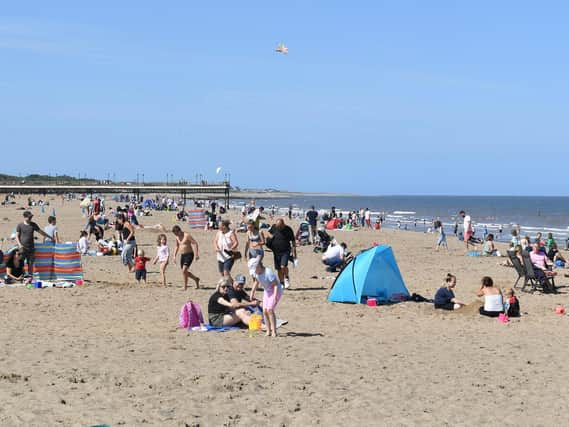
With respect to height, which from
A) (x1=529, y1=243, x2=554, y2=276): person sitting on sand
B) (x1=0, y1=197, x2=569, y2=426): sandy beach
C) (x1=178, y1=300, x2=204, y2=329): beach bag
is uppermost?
(x1=529, y1=243, x2=554, y2=276): person sitting on sand

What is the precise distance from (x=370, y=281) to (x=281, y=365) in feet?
17.4

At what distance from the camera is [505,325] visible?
11203mm

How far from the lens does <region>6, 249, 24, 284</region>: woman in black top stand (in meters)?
14.3

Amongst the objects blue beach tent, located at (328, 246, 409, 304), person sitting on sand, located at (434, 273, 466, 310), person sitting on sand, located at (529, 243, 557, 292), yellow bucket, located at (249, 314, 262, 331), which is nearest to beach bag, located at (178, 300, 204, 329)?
yellow bucket, located at (249, 314, 262, 331)

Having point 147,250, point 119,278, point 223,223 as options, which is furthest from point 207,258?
point 223,223

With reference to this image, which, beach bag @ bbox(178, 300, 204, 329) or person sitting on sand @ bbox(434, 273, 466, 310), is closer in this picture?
beach bag @ bbox(178, 300, 204, 329)

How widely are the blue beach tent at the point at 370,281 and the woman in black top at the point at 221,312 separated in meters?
3.36

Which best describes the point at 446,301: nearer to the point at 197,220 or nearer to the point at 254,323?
the point at 254,323

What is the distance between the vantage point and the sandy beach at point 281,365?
653 centimetres

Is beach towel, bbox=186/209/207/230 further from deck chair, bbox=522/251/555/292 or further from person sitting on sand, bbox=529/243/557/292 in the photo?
deck chair, bbox=522/251/555/292

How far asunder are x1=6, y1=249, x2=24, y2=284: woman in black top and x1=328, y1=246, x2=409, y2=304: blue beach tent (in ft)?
19.1

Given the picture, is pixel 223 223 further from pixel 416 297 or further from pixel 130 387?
pixel 130 387

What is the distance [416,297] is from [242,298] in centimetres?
407

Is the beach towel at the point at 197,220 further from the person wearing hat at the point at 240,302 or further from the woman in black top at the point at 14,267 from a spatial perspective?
the person wearing hat at the point at 240,302
